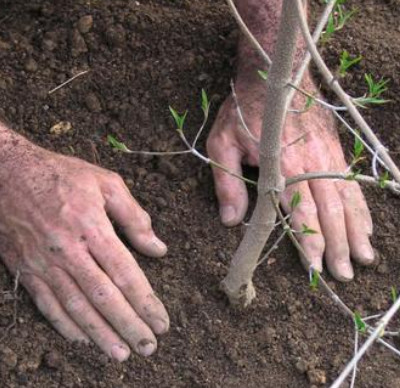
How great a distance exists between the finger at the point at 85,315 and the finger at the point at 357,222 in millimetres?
610

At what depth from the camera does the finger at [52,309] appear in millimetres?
1855

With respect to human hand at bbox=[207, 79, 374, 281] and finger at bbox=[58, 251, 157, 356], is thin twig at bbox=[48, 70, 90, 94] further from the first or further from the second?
finger at bbox=[58, 251, 157, 356]

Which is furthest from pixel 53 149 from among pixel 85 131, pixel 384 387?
pixel 384 387

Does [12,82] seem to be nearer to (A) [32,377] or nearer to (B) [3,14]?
(B) [3,14]

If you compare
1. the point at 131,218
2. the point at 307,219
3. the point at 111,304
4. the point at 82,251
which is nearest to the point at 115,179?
the point at 131,218

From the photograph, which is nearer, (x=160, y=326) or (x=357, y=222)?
(x=160, y=326)

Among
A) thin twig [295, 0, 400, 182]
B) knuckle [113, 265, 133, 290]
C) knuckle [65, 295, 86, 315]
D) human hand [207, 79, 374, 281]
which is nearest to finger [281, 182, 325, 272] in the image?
human hand [207, 79, 374, 281]

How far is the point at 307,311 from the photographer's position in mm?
1975

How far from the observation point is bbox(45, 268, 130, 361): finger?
1.84m

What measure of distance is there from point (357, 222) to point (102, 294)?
66 centimetres

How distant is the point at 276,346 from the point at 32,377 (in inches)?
21.0

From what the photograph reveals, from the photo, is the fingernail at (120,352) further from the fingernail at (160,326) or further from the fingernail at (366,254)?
the fingernail at (366,254)

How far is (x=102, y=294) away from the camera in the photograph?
185 centimetres

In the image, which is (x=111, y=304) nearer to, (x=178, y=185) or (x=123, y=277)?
(x=123, y=277)
